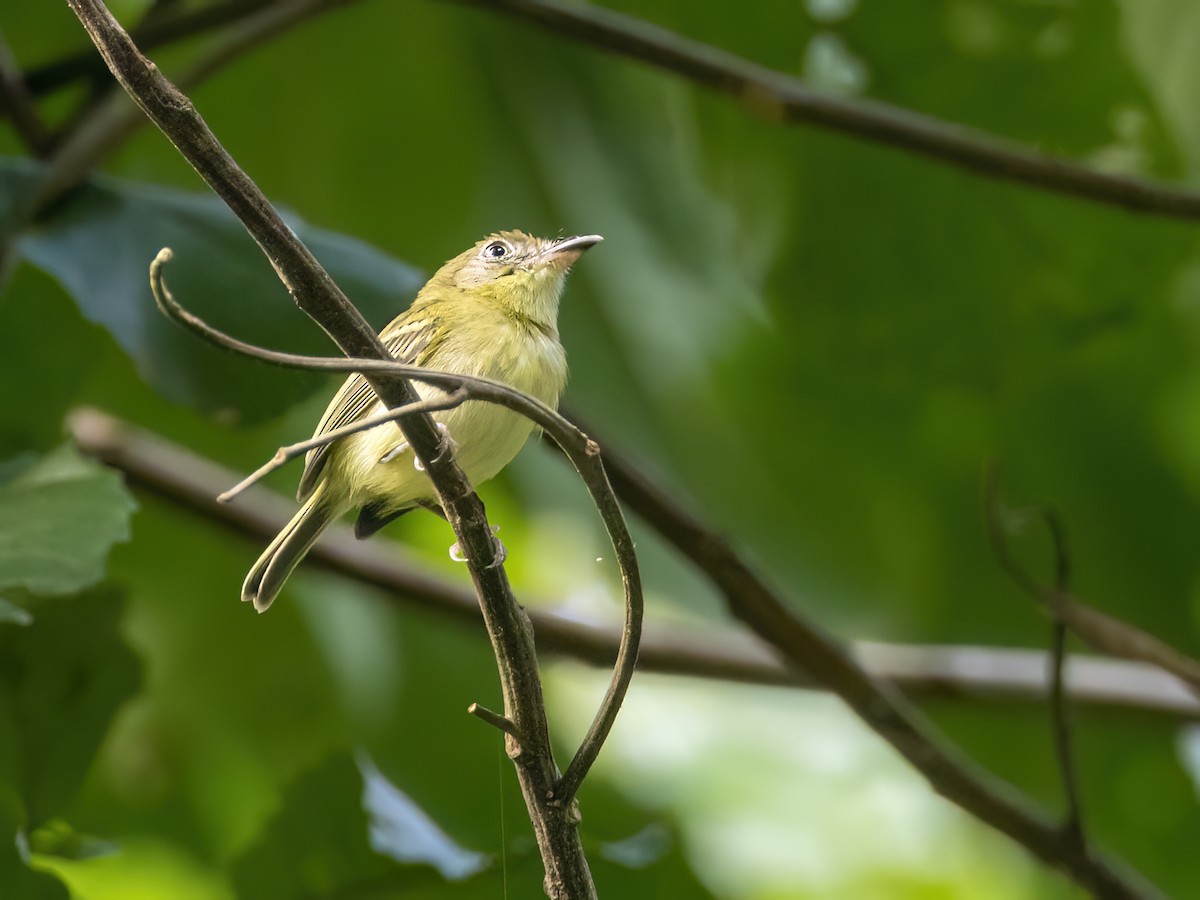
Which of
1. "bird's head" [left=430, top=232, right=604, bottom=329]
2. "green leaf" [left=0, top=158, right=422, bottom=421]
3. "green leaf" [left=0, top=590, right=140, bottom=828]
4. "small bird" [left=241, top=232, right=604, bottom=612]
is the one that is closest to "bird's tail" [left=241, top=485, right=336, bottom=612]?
"small bird" [left=241, top=232, right=604, bottom=612]

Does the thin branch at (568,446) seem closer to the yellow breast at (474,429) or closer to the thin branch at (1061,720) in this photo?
the yellow breast at (474,429)

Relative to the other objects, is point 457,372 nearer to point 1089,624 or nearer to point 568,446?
point 568,446

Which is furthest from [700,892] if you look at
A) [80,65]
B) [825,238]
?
[80,65]

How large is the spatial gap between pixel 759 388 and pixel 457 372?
1.59m

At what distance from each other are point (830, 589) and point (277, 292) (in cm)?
173

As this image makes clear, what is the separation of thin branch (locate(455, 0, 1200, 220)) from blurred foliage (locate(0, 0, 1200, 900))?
410mm

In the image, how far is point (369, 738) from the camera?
2.78 m

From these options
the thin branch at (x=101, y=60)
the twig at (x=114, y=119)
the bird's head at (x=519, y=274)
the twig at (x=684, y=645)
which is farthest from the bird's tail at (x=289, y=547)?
the thin branch at (x=101, y=60)

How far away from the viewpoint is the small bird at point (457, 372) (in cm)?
154

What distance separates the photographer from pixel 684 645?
2840mm

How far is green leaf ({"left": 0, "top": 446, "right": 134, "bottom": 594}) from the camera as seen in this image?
71.0 inches

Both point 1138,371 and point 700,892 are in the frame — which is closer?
point 700,892

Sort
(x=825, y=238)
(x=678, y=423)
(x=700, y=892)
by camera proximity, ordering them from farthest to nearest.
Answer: (x=678, y=423)
(x=825, y=238)
(x=700, y=892)

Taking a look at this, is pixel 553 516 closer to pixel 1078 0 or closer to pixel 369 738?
pixel 369 738
